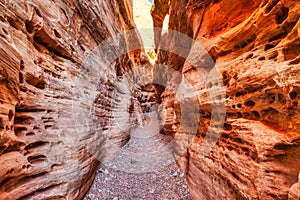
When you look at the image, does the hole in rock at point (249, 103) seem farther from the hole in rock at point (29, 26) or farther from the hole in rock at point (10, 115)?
the hole in rock at point (29, 26)

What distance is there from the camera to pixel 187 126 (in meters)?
4.98

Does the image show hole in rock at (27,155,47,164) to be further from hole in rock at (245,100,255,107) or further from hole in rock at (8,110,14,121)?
hole in rock at (245,100,255,107)

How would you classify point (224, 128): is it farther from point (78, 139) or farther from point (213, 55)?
point (78, 139)

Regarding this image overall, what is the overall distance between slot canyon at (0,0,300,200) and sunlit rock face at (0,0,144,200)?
0.06ft

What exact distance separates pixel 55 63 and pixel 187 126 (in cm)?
462

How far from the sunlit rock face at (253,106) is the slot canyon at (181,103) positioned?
0.05 ft

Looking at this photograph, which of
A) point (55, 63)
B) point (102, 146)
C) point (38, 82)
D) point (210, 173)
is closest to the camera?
point (38, 82)

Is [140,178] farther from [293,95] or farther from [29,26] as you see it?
[29,26]

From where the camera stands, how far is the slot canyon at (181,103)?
1840 mm

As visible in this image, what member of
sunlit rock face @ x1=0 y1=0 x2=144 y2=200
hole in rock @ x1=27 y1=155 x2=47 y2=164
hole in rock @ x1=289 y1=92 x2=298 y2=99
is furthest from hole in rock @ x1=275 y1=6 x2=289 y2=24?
hole in rock @ x1=27 y1=155 x2=47 y2=164

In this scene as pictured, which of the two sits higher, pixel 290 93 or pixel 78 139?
pixel 290 93

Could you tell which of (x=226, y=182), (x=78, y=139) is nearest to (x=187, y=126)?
(x=226, y=182)

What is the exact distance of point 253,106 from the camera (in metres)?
2.40

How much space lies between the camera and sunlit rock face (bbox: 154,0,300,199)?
5.95ft
